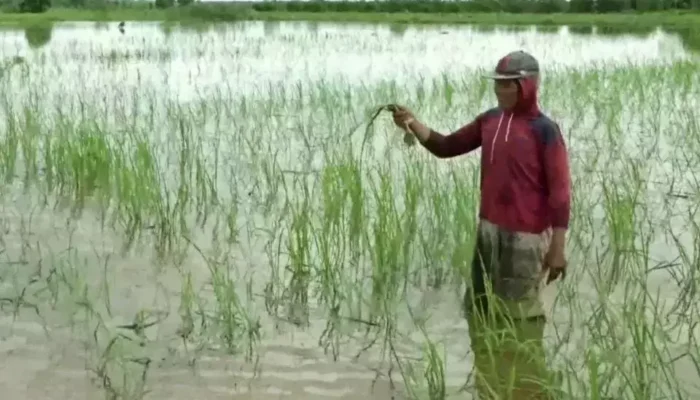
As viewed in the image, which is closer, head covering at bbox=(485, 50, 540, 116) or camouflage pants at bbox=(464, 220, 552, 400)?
head covering at bbox=(485, 50, 540, 116)

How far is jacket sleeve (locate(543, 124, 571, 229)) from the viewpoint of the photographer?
7.98 feet

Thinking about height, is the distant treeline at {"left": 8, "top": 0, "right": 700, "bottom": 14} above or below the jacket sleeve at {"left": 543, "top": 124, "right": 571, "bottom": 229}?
above

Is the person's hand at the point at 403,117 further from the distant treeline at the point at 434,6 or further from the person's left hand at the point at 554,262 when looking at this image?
the distant treeline at the point at 434,6

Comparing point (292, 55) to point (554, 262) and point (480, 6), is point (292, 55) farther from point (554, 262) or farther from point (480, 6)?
point (480, 6)

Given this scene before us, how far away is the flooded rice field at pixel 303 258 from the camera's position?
2426 mm

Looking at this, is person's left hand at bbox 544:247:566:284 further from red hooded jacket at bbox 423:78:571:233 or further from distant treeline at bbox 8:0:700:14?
distant treeline at bbox 8:0:700:14

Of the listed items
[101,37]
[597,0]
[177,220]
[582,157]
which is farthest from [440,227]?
[597,0]

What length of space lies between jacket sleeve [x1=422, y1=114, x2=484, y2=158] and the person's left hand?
0.48 m

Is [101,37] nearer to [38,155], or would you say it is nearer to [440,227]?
[38,155]

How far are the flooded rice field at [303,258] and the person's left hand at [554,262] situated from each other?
0.18 m

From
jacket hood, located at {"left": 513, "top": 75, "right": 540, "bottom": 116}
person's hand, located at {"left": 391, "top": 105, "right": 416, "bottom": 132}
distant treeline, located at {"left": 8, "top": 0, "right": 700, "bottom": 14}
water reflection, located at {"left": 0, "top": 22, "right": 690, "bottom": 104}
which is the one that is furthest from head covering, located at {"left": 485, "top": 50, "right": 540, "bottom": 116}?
distant treeline, located at {"left": 8, "top": 0, "right": 700, "bottom": 14}

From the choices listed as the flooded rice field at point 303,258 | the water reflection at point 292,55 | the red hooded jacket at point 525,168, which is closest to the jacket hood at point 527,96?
the red hooded jacket at point 525,168

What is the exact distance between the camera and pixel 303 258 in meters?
3.14

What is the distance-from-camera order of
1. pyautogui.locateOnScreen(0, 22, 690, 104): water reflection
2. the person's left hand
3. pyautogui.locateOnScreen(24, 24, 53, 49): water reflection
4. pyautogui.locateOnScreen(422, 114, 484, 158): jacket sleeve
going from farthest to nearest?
pyautogui.locateOnScreen(24, 24, 53, 49): water reflection < pyautogui.locateOnScreen(0, 22, 690, 104): water reflection < pyautogui.locateOnScreen(422, 114, 484, 158): jacket sleeve < the person's left hand
